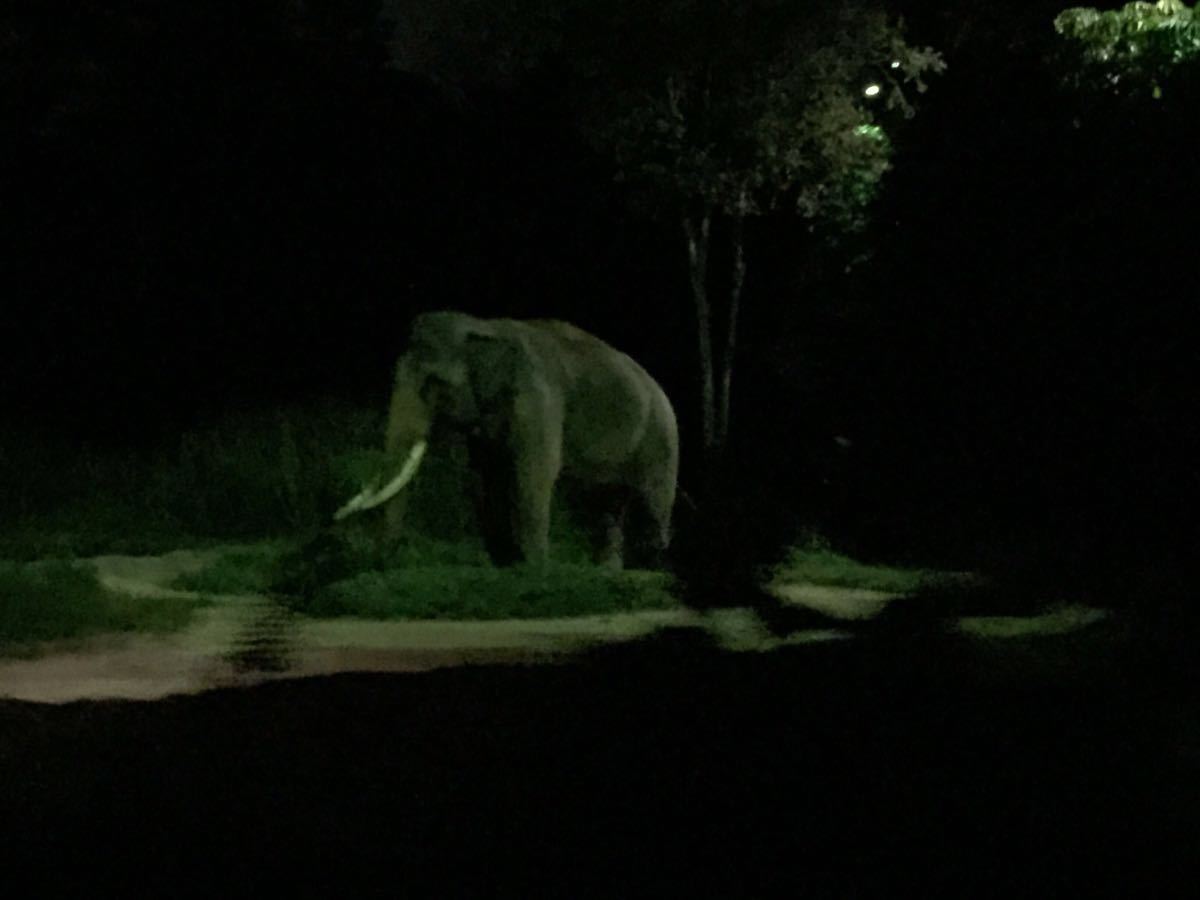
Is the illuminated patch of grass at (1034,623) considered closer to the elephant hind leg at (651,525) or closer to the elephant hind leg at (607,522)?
the elephant hind leg at (651,525)

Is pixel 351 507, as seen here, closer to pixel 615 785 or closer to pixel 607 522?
pixel 607 522

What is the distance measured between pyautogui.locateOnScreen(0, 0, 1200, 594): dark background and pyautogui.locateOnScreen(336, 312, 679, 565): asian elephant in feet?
10.9

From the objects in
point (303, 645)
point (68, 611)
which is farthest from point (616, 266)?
point (303, 645)

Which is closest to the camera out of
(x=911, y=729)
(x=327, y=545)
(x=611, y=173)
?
(x=911, y=729)

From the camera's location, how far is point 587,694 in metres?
6.21

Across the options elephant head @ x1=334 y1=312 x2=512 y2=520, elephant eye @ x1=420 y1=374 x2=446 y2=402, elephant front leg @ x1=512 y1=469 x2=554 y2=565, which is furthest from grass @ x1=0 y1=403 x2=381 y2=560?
elephant front leg @ x1=512 y1=469 x2=554 y2=565

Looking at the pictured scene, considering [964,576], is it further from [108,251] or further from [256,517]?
[108,251]

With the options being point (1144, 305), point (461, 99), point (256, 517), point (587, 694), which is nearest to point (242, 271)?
point (461, 99)

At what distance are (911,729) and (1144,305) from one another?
6806mm

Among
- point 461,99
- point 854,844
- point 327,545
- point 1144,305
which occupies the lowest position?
point 854,844

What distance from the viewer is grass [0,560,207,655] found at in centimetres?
821

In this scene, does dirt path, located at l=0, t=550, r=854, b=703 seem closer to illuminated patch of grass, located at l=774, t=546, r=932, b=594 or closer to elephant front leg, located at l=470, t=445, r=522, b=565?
elephant front leg, located at l=470, t=445, r=522, b=565

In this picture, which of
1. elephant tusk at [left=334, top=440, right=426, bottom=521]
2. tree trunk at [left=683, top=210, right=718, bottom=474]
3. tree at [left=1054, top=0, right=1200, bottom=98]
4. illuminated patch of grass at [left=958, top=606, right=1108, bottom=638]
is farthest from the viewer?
tree trunk at [left=683, top=210, right=718, bottom=474]

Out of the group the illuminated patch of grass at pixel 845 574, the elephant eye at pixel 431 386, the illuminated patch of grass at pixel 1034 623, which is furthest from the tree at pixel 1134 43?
the elephant eye at pixel 431 386
